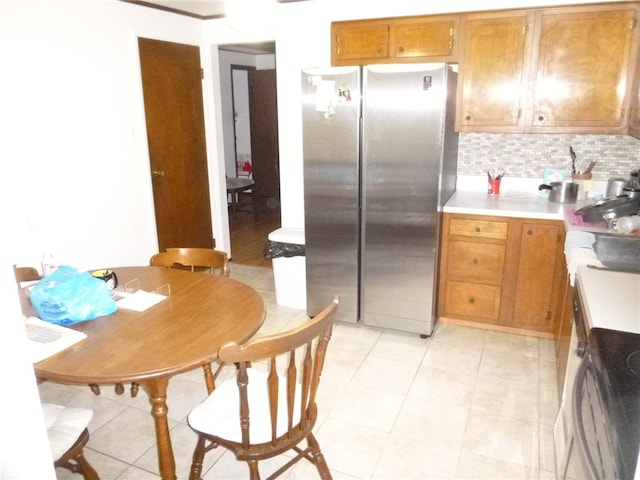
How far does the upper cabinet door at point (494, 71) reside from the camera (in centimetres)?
291

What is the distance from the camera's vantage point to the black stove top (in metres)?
0.92

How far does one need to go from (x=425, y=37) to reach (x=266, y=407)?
8.24 ft

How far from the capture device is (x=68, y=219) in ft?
10.4

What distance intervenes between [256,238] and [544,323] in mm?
3327

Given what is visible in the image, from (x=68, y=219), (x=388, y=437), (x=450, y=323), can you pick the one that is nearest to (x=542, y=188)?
(x=450, y=323)

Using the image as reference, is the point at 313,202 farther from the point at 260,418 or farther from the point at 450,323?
the point at 260,418

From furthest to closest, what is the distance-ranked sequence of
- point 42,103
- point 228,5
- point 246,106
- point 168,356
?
point 246,106 → point 42,103 → point 228,5 → point 168,356

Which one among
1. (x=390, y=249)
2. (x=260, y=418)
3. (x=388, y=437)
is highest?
(x=390, y=249)

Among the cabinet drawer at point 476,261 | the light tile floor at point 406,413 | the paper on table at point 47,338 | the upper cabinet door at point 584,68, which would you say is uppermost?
the upper cabinet door at point 584,68

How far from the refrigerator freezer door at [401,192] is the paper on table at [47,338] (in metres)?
1.85

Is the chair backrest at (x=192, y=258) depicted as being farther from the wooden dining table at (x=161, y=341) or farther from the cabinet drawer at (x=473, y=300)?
the cabinet drawer at (x=473, y=300)

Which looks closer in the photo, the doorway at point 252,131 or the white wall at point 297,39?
the white wall at point 297,39

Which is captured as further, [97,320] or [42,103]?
[42,103]

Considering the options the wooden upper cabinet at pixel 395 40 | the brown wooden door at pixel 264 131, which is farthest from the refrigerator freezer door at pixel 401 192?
the brown wooden door at pixel 264 131
